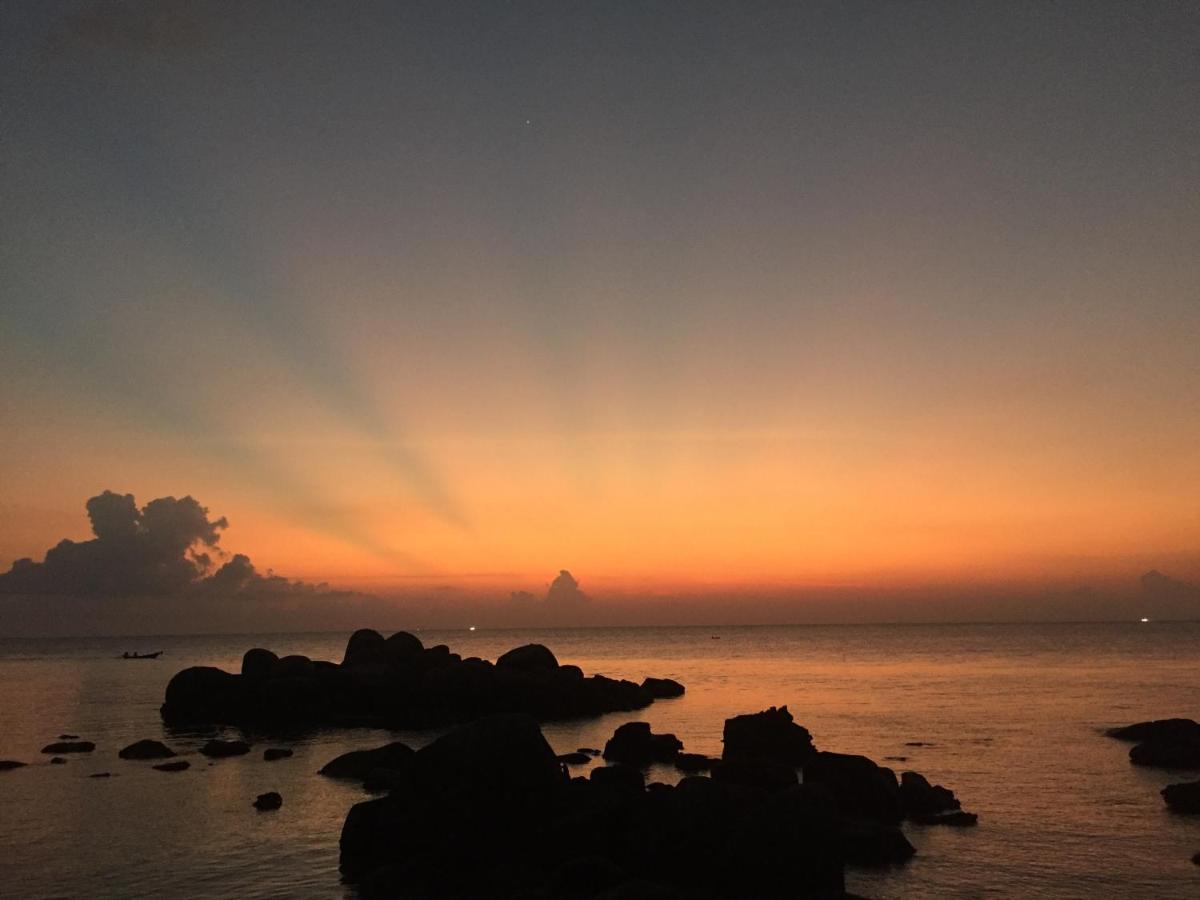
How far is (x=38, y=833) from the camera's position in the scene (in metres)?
26.2

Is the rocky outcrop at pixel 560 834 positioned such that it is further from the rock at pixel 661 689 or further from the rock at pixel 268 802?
the rock at pixel 661 689

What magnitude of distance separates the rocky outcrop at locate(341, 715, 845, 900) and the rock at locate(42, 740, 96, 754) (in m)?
27.7

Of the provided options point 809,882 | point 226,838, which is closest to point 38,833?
point 226,838

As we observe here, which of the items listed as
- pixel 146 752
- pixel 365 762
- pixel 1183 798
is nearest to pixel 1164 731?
pixel 1183 798

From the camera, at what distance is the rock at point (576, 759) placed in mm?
37031

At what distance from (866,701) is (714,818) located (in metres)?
47.4

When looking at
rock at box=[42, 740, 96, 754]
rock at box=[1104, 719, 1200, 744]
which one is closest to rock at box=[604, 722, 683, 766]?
rock at box=[1104, 719, 1200, 744]

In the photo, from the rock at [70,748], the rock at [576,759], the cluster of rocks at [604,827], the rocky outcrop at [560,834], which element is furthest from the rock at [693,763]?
the rock at [70,748]

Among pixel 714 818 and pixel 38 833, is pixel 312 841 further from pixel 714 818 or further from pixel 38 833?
pixel 714 818

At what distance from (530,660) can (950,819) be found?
3978 cm

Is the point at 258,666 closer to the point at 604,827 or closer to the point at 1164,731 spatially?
the point at 604,827

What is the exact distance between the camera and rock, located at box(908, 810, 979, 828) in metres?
25.9

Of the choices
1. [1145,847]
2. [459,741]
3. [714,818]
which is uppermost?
[459,741]

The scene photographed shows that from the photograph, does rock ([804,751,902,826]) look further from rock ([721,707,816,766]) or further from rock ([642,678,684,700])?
rock ([642,678,684,700])
